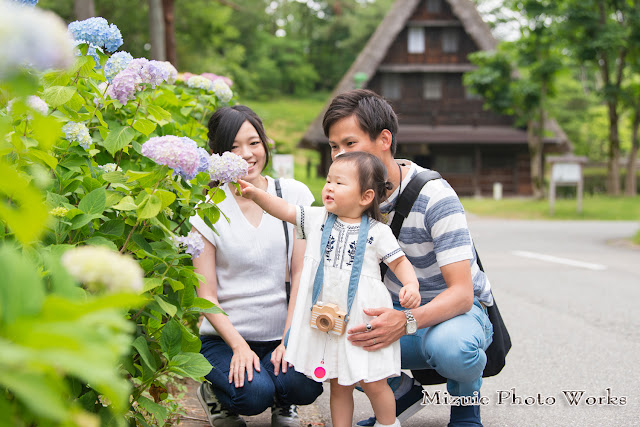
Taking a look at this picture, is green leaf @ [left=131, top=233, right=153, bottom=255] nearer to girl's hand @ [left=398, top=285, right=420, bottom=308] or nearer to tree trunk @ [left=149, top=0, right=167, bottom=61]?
girl's hand @ [left=398, top=285, right=420, bottom=308]

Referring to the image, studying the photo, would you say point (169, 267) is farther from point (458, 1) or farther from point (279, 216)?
point (458, 1)

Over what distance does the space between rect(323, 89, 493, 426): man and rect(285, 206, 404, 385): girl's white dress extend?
0.06m

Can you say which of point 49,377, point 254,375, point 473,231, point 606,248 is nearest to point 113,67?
point 254,375

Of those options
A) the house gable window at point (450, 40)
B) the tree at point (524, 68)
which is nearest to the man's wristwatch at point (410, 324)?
the tree at point (524, 68)

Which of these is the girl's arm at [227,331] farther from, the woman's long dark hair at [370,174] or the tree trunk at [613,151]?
the tree trunk at [613,151]

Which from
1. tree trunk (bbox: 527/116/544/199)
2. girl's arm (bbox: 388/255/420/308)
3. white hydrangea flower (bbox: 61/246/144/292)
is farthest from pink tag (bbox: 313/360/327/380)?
tree trunk (bbox: 527/116/544/199)

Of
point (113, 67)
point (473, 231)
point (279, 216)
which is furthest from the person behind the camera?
point (473, 231)

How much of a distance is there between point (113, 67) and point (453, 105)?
89.3ft

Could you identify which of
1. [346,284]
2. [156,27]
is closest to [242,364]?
[346,284]

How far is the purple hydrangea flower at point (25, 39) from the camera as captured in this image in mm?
717

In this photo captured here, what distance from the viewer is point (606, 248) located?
39.5 feet

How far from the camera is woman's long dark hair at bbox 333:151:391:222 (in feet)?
8.50

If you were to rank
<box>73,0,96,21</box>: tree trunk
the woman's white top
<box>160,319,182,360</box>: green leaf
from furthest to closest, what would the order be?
<box>73,0,96,21</box>: tree trunk, the woman's white top, <box>160,319,182,360</box>: green leaf

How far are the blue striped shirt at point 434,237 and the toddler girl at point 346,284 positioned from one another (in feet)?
0.76
